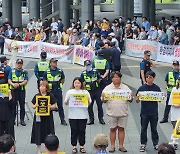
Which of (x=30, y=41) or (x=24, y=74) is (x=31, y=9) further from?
(x=24, y=74)

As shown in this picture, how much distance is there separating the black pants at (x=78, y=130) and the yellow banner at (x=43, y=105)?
71cm

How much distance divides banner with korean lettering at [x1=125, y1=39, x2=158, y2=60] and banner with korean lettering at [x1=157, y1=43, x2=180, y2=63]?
0.98 ft

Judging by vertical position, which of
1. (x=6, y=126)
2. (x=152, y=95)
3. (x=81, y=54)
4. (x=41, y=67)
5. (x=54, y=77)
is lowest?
(x=6, y=126)

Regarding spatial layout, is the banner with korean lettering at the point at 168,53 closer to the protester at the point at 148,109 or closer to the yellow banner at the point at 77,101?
the protester at the point at 148,109

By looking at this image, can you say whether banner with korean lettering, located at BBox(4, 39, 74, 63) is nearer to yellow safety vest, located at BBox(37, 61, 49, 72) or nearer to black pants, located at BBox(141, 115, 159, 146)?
yellow safety vest, located at BBox(37, 61, 49, 72)

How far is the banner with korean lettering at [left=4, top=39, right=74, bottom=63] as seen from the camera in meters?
26.6

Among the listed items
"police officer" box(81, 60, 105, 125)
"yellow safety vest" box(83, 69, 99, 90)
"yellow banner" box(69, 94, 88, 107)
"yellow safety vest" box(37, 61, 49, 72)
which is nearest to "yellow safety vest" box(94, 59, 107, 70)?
"police officer" box(81, 60, 105, 125)

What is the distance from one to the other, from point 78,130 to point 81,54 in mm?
13799

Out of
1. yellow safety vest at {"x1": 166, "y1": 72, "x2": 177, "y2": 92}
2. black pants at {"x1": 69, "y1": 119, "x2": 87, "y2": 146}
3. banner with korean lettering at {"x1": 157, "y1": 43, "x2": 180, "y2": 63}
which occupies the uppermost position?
banner with korean lettering at {"x1": 157, "y1": 43, "x2": 180, "y2": 63}

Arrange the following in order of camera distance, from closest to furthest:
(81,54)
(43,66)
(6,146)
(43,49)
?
1. (6,146)
2. (43,66)
3. (81,54)
4. (43,49)

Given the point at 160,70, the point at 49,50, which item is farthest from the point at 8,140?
the point at 49,50

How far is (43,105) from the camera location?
11219 mm

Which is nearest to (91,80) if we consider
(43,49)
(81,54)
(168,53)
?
(81,54)

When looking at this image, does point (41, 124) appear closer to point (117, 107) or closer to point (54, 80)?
point (117, 107)
